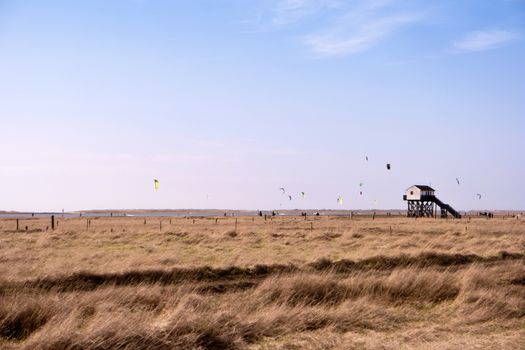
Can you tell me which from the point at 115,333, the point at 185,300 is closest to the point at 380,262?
the point at 185,300

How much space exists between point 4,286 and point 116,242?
1625 centimetres

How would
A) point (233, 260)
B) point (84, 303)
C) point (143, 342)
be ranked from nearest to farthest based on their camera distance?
point (143, 342) → point (84, 303) → point (233, 260)

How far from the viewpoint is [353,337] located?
326 inches

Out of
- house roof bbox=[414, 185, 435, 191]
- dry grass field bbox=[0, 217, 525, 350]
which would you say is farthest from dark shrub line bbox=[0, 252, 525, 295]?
house roof bbox=[414, 185, 435, 191]

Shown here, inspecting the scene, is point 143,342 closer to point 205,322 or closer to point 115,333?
point 115,333

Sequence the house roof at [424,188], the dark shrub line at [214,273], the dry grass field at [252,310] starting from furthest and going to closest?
the house roof at [424,188] < the dark shrub line at [214,273] < the dry grass field at [252,310]

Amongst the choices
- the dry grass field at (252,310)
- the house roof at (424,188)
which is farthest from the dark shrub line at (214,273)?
the house roof at (424,188)

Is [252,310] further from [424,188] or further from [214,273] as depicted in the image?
[424,188]

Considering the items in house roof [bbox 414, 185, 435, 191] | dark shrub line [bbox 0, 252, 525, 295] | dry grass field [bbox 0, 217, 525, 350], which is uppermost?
house roof [bbox 414, 185, 435, 191]

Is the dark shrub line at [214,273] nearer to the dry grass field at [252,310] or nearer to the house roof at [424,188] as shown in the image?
the dry grass field at [252,310]

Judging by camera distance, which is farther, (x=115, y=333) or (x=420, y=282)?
(x=420, y=282)

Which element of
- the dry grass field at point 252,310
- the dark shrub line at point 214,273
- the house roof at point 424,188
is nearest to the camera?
the dry grass field at point 252,310

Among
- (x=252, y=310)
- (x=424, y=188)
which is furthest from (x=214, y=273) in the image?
(x=424, y=188)

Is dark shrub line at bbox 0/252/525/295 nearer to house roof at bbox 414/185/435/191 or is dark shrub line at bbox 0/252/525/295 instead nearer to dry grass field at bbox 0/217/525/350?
dry grass field at bbox 0/217/525/350
